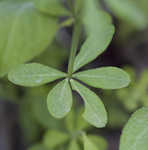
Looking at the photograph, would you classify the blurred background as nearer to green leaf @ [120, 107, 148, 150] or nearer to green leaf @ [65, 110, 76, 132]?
green leaf @ [65, 110, 76, 132]

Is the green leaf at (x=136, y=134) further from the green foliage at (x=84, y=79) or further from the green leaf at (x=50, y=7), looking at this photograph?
the green leaf at (x=50, y=7)

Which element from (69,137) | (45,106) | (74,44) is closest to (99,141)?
(69,137)

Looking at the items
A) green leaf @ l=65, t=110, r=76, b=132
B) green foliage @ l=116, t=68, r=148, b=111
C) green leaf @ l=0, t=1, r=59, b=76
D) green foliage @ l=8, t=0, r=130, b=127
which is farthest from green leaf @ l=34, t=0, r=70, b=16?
green foliage @ l=116, t=68, r=148, b=111

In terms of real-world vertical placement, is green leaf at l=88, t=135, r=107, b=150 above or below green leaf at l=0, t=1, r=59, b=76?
below

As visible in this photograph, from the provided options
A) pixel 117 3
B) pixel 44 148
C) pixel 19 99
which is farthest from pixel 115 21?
pixel 44 148

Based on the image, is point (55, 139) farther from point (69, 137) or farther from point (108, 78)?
point (108, 78)

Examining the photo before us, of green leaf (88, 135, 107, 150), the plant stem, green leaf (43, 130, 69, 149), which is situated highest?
the plant stem
